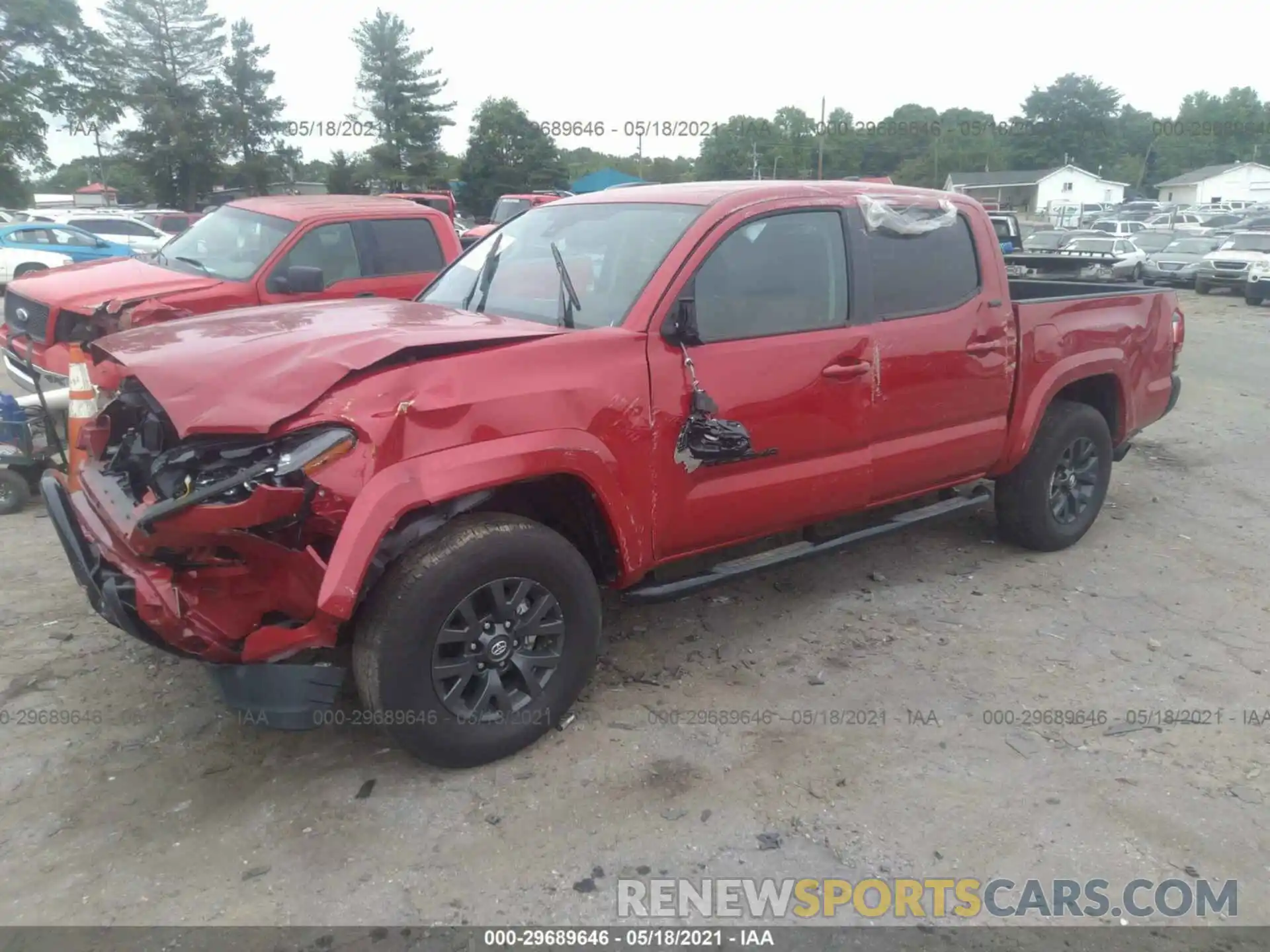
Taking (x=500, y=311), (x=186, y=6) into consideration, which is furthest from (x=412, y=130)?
(x=500, y=311)

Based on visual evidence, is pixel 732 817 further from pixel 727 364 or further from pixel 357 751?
pixel 727 364

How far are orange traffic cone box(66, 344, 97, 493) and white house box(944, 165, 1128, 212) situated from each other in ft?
216

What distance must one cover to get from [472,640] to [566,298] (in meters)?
1.40

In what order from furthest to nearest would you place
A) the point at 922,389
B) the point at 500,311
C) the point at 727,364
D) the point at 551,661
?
the point at 922,389 < the point at 500,311 < the point at 727,364 < the point at 551,661

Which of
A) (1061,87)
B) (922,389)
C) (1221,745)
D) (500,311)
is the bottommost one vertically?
(1221,745)

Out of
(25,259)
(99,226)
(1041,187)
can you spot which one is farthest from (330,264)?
(1041,187)

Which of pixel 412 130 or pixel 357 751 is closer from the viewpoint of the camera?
pixel 357 751

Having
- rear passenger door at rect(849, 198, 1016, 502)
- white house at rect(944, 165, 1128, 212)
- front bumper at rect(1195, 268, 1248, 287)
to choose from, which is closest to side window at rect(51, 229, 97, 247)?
rear passenger door at rect(849, 198, 1016, 502)

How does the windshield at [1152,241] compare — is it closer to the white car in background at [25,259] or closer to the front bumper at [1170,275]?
the front bumper at [1170,275]

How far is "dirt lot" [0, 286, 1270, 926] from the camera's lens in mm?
2797

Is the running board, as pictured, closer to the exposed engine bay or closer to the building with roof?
the exposed engine bay

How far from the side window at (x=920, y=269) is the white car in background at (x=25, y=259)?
18.7 metres

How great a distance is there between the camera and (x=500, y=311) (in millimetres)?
3990

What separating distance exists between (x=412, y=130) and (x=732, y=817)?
156 feet
